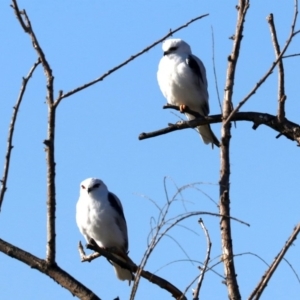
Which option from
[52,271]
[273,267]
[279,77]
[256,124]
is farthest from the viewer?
[256,124]

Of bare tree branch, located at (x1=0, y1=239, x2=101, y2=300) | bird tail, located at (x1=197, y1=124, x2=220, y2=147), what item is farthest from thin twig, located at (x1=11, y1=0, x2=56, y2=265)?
bird tail, located at (x1=197, y1=124, x2=220, y2=147)

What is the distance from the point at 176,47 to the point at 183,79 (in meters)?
0.60

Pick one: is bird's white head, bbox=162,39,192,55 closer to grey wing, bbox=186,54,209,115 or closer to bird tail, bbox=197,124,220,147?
grey wing, bbox=186,54,209,115

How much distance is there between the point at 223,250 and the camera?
11.7ft

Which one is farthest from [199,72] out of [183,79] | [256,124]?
[256,124]

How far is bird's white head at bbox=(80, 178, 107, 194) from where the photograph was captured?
28.4ft

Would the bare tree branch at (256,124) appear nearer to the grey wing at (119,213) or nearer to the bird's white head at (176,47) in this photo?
the grey wing at (119,213)

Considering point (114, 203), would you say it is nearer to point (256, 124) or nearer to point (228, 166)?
point (256, 124)

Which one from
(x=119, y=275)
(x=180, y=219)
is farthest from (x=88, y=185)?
(x=180, y=219)

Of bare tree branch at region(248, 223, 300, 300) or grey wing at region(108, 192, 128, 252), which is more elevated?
grey wing at region(108, 192, 128, 252)

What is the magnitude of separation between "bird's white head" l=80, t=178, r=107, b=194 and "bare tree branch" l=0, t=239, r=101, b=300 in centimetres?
521

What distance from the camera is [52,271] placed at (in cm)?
333

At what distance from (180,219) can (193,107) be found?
638cm

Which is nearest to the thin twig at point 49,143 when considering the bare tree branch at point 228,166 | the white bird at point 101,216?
the bare tree branch at point 228,166
